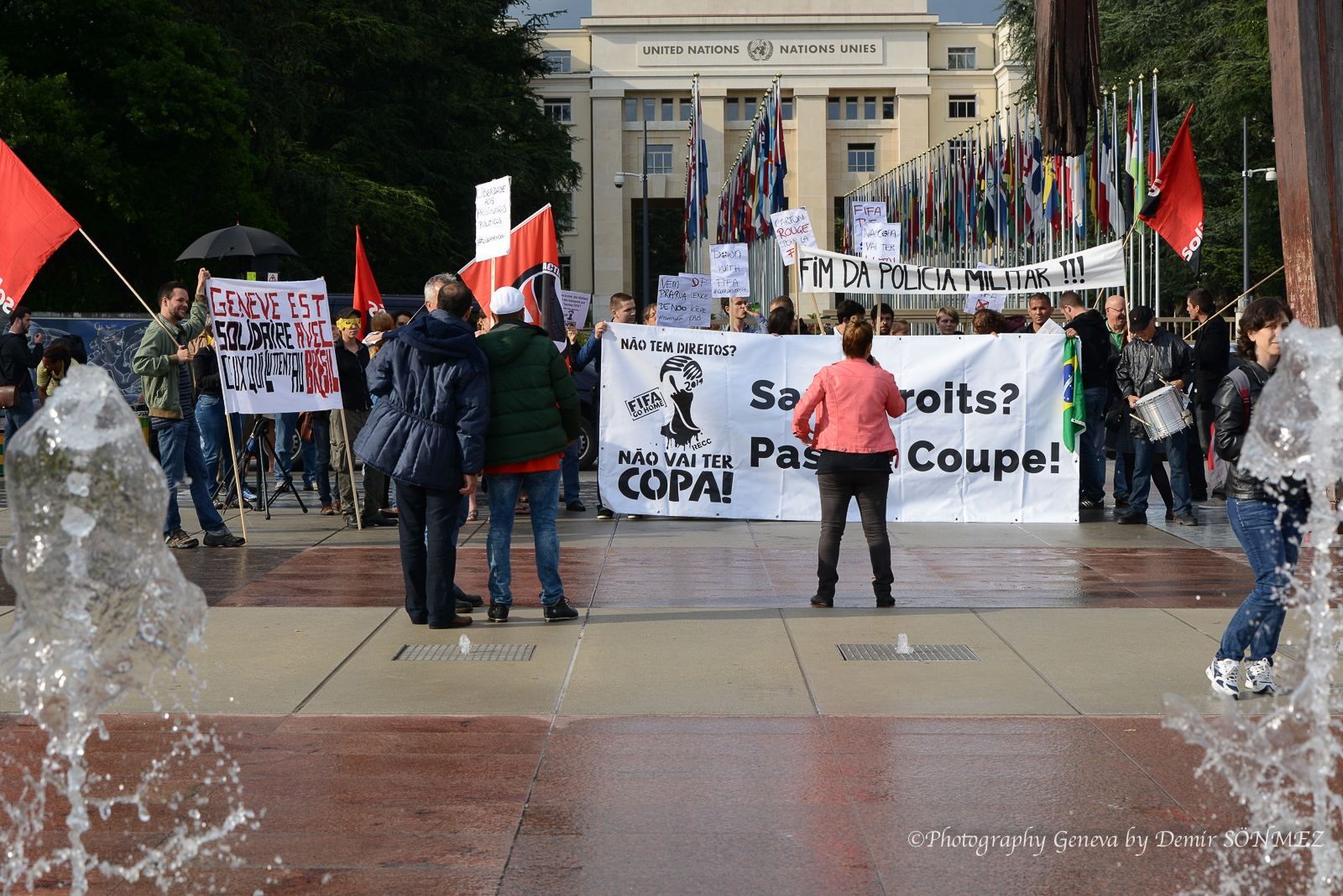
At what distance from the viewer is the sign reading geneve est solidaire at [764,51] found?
3125 inches

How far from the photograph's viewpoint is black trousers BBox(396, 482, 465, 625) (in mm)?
7457

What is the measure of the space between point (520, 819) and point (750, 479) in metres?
8.28

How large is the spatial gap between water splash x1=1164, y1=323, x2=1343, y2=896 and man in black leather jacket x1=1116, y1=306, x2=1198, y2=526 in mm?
7326

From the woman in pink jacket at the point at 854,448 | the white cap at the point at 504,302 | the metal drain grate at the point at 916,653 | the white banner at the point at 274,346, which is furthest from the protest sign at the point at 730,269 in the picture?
the metal drain grate at the point at 916,653

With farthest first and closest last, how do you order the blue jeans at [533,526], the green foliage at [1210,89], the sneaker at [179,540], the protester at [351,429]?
the green foliage at [1210,89] → the protester at [351,429] → the sneaker at [179,540] → the blue jeans at [533,526]

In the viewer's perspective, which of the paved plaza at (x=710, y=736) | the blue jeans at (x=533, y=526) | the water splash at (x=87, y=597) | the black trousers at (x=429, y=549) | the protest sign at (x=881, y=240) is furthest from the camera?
the protest sign at (x=881, y=240)

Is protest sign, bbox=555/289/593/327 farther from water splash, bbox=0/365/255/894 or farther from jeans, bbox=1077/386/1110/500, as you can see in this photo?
water splash, bbox=0/365/255/894

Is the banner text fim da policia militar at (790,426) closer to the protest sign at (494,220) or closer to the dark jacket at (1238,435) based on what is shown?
the protest sign at (494,220)

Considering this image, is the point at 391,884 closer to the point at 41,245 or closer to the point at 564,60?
the point at 41,245

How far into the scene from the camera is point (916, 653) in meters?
6.92

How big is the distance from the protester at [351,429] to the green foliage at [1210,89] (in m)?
29.1

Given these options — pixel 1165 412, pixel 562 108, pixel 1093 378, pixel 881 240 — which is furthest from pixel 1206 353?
pixel 562 108

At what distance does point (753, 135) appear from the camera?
2356 centimetres

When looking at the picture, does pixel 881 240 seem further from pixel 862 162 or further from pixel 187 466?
pixel 862 162
